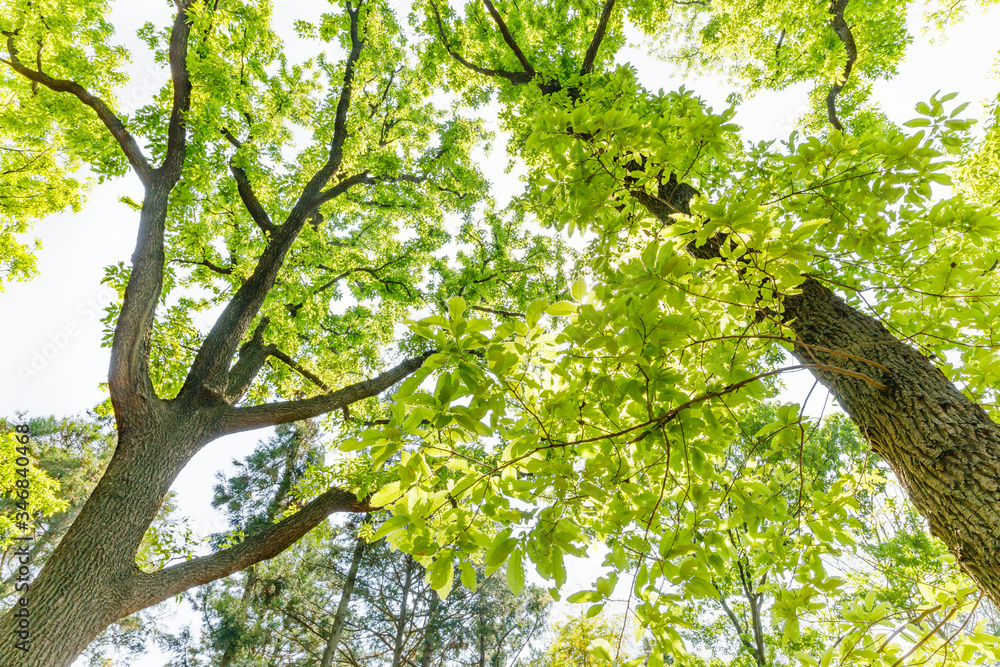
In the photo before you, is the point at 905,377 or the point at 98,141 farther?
the point at 98,141

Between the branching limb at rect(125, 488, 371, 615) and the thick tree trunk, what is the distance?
4242mm

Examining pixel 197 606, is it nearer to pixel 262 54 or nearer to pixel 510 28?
pixel 262 54

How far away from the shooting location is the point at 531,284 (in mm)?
6820

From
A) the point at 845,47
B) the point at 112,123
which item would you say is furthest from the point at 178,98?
the point at 845,47

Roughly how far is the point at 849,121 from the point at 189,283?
9.30 metres

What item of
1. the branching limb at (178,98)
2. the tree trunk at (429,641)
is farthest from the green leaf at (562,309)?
the tree trunk at (429,641)

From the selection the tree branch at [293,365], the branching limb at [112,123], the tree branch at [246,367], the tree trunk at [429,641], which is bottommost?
the tree trunk at [429,641]

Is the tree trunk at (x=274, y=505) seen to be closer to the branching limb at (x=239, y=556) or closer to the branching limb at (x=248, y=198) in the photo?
the branching limb at (x=239, y=556)

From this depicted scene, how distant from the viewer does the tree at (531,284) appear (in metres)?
1.12

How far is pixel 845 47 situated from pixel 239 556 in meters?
8.32

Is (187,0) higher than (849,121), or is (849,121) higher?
(187,0)

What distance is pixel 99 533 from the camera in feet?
9.70

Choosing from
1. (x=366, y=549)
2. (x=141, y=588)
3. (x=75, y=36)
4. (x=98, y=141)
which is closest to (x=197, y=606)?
(x=366, y=549)

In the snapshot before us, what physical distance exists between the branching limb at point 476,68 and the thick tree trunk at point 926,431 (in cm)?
423
